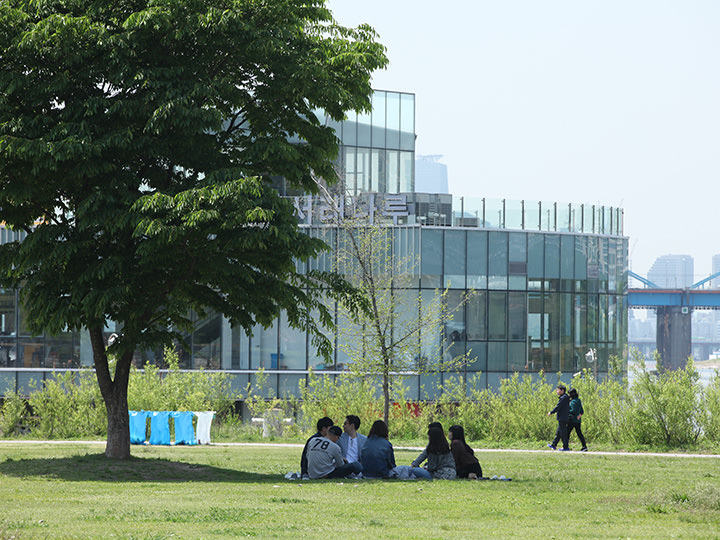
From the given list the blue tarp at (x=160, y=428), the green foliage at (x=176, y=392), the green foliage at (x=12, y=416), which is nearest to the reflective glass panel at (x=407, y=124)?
the green foliage at (x=176, y=392)

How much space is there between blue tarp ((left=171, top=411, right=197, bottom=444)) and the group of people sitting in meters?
10.8

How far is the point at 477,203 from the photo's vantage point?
4438 centimetres

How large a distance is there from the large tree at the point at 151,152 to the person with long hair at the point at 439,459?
151 inches

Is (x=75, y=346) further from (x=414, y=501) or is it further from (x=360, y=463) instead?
(x=414, y=501)

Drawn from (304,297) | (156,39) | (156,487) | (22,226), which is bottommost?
(156,487)

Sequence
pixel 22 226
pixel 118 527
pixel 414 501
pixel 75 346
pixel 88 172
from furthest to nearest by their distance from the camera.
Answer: pixel 75 346
pixel 22 226
pixel 88 172
pixel 414 501
pixel 118 527

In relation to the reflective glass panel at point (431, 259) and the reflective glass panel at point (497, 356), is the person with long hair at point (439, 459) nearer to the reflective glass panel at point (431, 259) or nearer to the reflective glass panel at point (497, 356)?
the reflective glass panel at point (431, 259)

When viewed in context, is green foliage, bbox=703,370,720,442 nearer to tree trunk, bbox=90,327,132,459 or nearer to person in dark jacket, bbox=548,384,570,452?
person in dark jacket, bbox=548,384,570,452

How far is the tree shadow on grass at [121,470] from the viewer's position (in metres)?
15.5

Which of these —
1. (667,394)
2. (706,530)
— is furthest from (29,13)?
(667,394)

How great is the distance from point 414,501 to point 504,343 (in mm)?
32670

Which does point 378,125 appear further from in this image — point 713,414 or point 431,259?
point 713,414

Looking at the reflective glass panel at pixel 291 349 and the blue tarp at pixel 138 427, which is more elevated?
the reflective glass panel at pixel 291 349

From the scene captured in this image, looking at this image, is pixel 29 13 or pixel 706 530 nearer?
pixel 706 530
